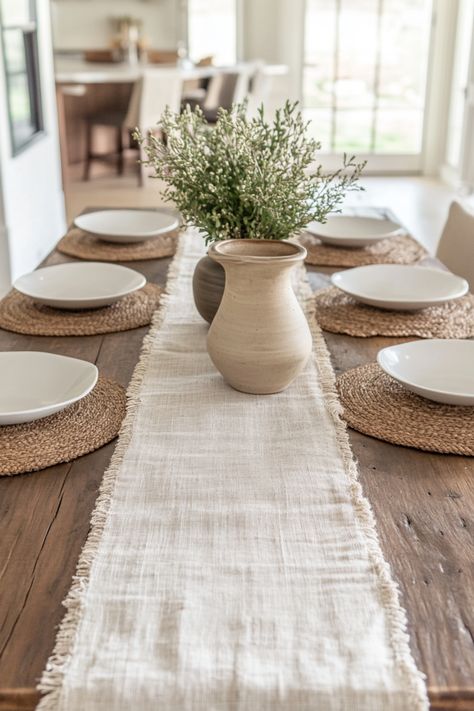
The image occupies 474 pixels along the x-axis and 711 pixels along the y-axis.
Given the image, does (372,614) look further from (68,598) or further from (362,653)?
(68,598)

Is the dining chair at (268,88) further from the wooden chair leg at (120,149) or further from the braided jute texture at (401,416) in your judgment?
the braided jute texture at (401,416)

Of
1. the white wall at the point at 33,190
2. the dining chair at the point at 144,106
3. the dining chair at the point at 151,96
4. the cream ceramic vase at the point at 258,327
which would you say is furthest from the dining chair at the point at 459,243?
A: the dining chair at the point at 151,96

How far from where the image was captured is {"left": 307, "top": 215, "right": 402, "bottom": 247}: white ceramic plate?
7.02ft

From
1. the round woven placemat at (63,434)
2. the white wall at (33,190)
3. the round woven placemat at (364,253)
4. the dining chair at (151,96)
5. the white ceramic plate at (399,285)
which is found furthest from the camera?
the dining chair at (151,96)

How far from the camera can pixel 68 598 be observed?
82 cm

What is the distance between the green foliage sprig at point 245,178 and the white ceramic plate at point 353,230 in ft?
2.15

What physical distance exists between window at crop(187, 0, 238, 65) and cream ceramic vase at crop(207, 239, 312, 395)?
737cm

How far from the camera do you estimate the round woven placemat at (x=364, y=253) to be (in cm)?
206

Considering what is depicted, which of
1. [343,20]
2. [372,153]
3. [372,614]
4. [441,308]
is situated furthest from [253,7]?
[372,614]

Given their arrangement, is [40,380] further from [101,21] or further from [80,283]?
[101,21]

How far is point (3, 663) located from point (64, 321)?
96cm

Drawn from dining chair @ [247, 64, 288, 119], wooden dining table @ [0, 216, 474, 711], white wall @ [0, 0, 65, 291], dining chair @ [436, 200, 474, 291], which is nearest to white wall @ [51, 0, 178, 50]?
dining chair @ [247, 64, 288, 119]

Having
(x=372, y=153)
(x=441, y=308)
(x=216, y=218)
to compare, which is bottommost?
(x=372, y=153)

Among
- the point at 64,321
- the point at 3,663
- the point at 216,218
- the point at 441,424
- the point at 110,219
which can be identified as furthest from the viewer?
the point at 110,219
